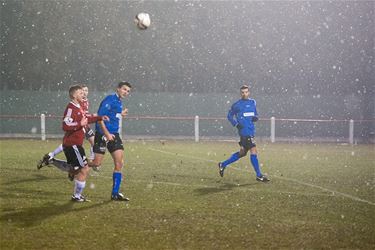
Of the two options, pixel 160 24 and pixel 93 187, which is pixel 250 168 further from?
pixel 160 24

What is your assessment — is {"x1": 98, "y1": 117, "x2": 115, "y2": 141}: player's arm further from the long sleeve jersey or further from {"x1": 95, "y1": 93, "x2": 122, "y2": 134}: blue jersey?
the long sleeve jersey

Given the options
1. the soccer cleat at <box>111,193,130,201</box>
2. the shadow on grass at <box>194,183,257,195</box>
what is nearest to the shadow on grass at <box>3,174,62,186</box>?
the soccer cleat at <box>111,193,130,201</box>

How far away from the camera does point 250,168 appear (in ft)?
46.1

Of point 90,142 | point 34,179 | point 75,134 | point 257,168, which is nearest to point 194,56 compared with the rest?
point 90,142

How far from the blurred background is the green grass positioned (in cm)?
1933

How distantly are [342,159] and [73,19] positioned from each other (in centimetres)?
2196

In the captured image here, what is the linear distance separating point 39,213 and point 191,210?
7.48ft

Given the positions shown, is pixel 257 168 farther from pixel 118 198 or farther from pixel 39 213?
pixel 39 213

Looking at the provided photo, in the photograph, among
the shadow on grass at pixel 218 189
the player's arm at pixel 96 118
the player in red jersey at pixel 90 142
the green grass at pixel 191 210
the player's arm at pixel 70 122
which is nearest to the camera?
the green grass at pixel 191 210

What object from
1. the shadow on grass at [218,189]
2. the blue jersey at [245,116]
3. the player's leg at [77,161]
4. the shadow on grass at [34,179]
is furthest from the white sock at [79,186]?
the blue jersey at [245,116]

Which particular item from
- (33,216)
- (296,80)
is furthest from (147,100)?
(33,216)

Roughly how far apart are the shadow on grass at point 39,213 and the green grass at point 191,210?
0.01 m

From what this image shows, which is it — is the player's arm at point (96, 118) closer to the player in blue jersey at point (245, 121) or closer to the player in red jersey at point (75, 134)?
the player in red jersey at point (75, 134)

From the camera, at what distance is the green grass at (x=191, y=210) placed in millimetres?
6082
